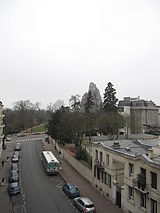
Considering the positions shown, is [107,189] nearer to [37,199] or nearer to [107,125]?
[37,199]

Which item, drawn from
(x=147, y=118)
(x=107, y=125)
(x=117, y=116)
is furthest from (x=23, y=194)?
(x=147, y=118)

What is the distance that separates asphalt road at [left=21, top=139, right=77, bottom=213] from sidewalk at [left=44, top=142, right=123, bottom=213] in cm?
192

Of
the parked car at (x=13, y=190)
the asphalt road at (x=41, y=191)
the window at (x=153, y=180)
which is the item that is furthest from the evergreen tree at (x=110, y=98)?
the window at (x=153, y=180)

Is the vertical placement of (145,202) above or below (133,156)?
below

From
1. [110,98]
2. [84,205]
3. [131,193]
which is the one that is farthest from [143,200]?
[110,98]

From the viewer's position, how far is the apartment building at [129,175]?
67.9 feet

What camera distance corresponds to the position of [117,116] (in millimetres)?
58875

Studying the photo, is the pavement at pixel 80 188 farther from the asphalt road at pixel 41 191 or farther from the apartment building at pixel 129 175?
the asphalt road at pixel 41 191

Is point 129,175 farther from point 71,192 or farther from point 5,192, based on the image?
point 5,192

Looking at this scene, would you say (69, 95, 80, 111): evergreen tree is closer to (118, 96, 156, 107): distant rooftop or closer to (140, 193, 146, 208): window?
(118, 96, 156, 107): distant rooftop

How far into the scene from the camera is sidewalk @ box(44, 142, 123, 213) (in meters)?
25.8

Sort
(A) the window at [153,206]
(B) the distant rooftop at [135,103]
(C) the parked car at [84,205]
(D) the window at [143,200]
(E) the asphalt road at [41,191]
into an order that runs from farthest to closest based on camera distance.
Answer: (B) the distant rooftop at [135,103] < (E) the asphalt road at [41,191] < (C) the parked car at [84,205] < (D) the window at [143,200] < (A) the window at [153,206]

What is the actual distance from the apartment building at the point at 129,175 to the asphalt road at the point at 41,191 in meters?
5.03

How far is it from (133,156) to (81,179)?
1532 centimetres
